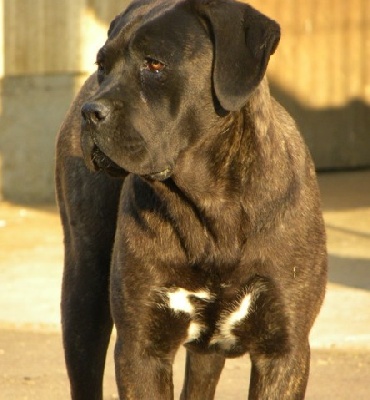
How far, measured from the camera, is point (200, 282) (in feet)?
16.5

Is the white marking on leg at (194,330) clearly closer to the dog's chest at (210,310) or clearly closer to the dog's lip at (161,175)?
the dog's chest at (210,310)

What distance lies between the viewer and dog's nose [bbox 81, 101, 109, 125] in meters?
4.62

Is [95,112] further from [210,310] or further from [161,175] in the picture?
[210,310]

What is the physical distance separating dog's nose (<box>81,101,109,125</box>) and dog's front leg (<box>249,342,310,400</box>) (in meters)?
1.09

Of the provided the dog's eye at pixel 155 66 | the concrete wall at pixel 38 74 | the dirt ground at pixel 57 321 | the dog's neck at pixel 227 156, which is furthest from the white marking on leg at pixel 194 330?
the concrete wall at pixel 38 74

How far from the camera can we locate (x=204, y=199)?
5035 millimetres

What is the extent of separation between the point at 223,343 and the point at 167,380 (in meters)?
0.27

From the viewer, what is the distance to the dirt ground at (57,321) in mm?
7027

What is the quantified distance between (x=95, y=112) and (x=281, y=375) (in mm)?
1191

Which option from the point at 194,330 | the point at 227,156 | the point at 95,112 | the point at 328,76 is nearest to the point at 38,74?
the point at 328,76

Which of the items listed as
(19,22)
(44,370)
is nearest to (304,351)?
(44,370)

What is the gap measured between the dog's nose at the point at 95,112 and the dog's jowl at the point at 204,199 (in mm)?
13

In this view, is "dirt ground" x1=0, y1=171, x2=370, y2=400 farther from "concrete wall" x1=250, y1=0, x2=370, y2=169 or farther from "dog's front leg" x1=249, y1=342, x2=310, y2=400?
"concrete wall" x1=250, y1=0, x2=370, y2=169

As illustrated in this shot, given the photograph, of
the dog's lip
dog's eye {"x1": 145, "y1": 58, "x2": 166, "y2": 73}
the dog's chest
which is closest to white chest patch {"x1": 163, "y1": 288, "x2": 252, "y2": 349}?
the dog's chest
